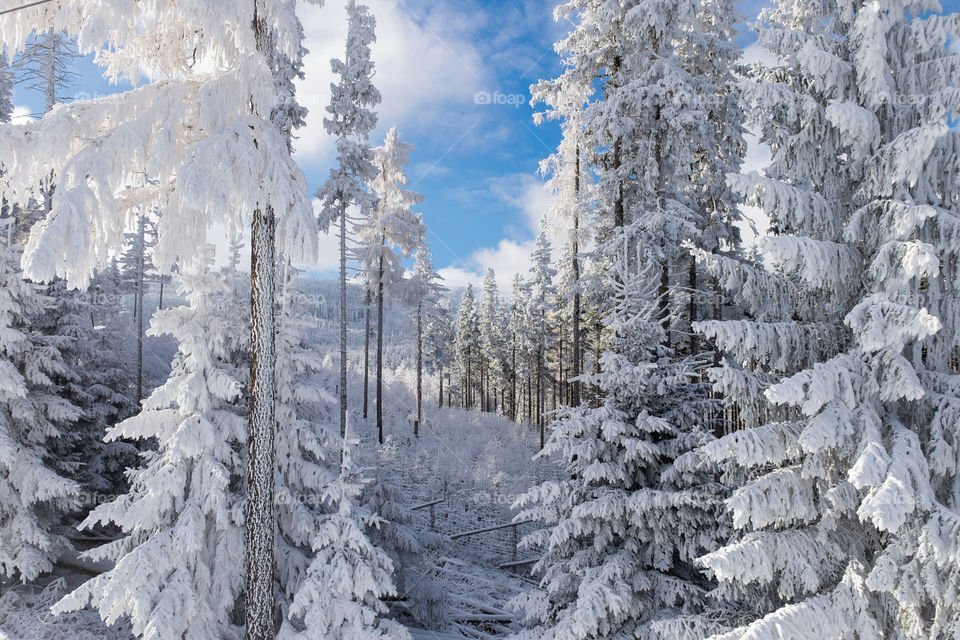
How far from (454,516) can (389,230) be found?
1419 cm

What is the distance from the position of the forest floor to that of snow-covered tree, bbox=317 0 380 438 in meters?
5.10

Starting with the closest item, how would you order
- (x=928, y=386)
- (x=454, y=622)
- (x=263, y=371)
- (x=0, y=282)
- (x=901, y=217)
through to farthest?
(x=901, y=217)
(x=928, y=386)
(x=263, y=371)
(x=0, y=282)
(x=454, y=622)

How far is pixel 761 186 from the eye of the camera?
7.20m

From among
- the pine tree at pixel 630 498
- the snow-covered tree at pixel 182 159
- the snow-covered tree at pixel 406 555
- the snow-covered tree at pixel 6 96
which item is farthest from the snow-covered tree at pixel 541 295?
the snow-covered tree at pixel 6 96

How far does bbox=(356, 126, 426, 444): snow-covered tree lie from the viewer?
85.1 feet

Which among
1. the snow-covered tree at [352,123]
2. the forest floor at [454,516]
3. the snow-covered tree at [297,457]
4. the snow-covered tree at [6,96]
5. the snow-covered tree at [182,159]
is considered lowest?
the forest floor at [454,516]

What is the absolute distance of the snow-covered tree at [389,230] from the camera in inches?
1022

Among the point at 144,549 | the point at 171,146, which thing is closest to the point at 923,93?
the point at 171,146

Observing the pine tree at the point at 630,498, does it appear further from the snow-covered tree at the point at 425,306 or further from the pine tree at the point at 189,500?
the snow-covered tree at the point at 425,306

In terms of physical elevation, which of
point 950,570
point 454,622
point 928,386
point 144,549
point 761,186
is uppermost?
point 761,186

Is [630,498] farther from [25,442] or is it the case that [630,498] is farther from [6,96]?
[6,96]

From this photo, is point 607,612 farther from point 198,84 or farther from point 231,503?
point 198,84

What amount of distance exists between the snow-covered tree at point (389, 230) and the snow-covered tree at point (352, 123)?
2.93 m

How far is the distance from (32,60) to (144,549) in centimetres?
2762
